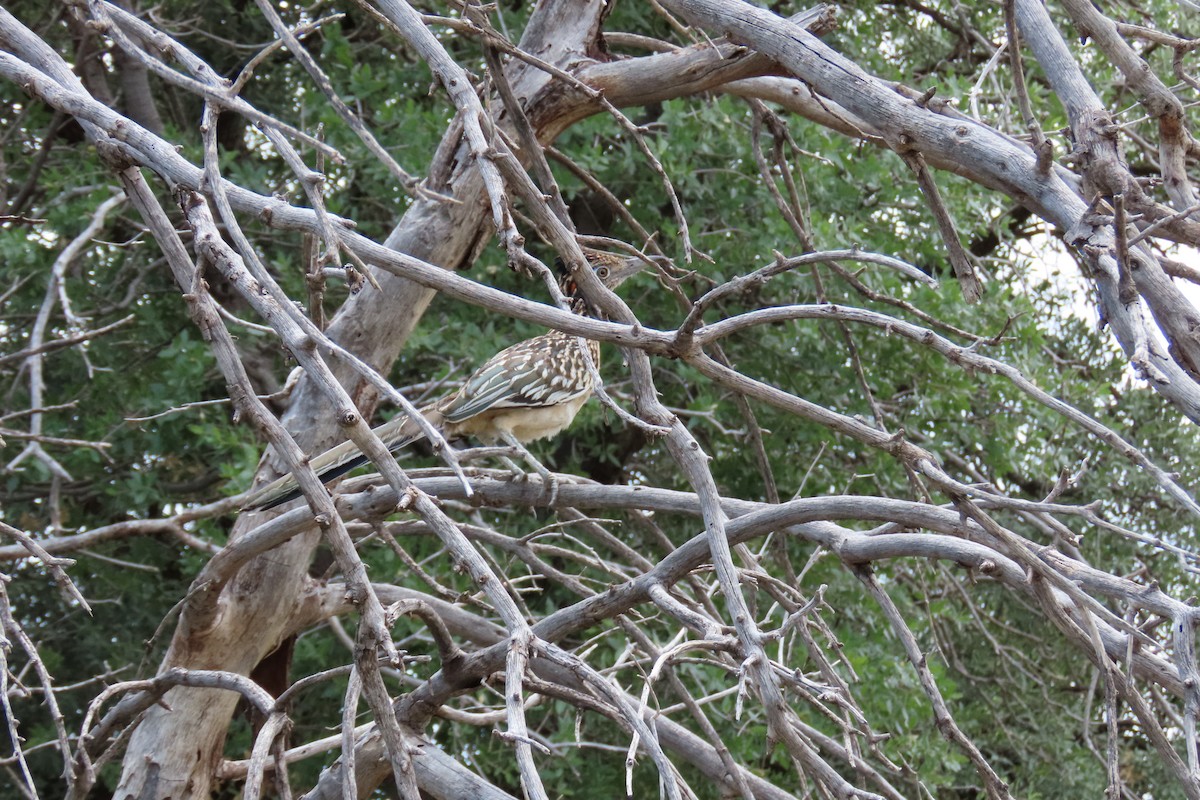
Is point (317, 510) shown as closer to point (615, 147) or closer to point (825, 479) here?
point (825, 479)

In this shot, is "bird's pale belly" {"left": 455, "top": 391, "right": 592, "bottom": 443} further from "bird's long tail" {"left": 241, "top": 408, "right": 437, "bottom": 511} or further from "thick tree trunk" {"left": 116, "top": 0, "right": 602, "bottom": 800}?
"bird's long tail" {"left": 241, "top": 408, "right": 437, "bottom": 511}

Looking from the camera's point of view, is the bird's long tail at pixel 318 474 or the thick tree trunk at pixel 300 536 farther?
the thick tree trunk at pixel 300 536

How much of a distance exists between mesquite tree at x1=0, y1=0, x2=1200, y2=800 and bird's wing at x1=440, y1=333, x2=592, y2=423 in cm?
17

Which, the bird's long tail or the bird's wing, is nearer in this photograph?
the bird's long tail

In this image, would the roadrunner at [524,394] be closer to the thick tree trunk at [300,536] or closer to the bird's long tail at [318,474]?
the thick tree trunk at [300,536]

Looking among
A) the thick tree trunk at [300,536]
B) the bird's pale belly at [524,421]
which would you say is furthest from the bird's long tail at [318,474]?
the bird's pale belly at [524,421]

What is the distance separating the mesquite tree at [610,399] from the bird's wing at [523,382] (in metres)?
0.17

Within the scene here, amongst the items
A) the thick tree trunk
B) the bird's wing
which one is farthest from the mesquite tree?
the bird's wing

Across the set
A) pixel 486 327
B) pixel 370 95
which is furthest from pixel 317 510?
pixel 370 95

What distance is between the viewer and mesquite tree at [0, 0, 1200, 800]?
205cm

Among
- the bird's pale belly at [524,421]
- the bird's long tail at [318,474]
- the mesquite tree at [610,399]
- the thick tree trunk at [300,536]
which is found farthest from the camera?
the bird's pale belly at [524,421]

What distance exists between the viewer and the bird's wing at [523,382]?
167 inches

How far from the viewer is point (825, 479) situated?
5484 mm

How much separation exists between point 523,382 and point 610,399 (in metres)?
2.03
